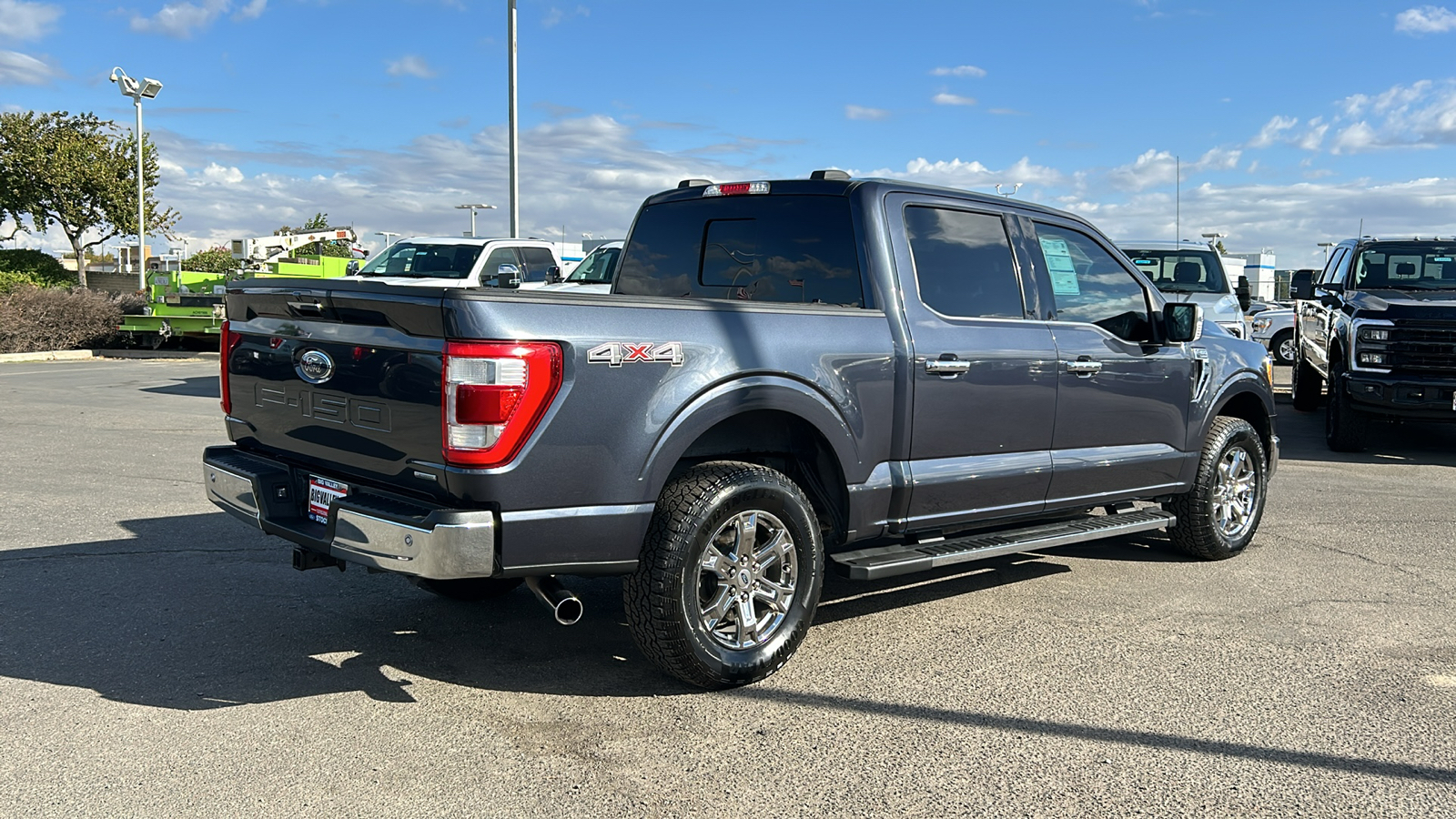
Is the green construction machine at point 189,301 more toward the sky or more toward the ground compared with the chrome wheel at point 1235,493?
more toward the sky

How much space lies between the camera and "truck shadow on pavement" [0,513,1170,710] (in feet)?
14.9

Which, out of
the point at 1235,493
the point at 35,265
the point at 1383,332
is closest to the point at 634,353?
the point at 1235,493

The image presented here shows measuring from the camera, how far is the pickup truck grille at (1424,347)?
10.7 meters

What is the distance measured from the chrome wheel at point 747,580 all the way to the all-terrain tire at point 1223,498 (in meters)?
3.15

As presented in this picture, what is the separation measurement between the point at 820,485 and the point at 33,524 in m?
5.09

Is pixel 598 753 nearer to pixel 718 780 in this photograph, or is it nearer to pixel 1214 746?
pixel 718 780

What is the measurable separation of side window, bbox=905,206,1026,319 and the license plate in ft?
8.52

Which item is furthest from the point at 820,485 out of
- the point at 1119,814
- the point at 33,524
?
the point at 33,524

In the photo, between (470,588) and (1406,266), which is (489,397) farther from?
(1406,266)

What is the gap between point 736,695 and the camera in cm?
452

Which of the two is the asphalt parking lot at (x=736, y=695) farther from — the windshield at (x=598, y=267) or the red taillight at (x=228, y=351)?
the windshield at (x=598, y=267)

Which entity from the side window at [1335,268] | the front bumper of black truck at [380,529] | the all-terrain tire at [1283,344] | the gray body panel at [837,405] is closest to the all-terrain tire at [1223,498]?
the gray body panel at [837,405]

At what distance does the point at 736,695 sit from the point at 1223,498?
3829mm

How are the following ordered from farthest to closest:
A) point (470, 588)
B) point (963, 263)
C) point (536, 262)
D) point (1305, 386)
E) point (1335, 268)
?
point (536, 262)
point (1305, 386)
point (1335, 268)
point (470, 588)
point (963, 263)
